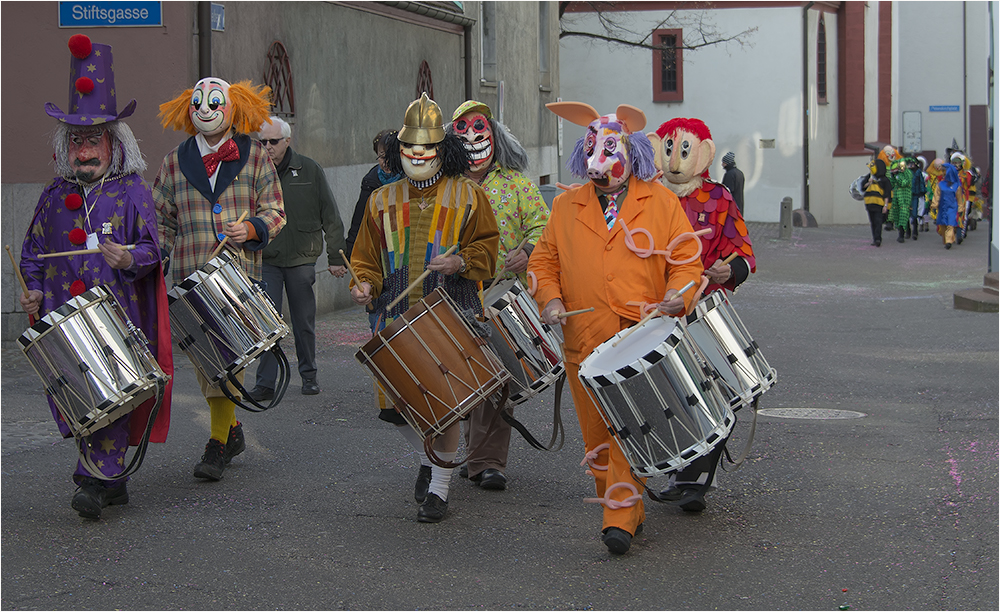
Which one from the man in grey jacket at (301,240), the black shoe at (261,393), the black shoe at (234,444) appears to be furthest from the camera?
the man in grey jacket at (301,240)

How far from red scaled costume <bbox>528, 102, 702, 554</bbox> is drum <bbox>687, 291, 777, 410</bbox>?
0.83 ft

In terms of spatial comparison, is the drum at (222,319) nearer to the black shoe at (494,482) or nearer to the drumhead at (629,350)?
the black shoe at (494,482)

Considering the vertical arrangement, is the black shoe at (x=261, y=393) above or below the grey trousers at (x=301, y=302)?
below

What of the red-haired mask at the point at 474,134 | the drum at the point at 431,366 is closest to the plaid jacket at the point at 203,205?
the red-haired mask at the point at 474,134

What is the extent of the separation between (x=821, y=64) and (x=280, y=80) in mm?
26600

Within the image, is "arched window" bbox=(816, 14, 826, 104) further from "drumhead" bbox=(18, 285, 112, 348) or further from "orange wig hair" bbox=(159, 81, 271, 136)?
"drumhead" bbox=(18, 285, 112, 348)

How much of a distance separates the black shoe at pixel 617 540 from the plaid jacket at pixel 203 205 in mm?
2443

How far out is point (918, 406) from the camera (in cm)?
812

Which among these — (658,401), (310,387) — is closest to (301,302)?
(310,387)

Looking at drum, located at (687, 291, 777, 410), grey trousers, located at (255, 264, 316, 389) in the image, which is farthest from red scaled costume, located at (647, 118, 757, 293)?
grey trousers, located at (255, 264, 316, 389)

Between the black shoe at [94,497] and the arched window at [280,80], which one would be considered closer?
the black shoe at [94,497]

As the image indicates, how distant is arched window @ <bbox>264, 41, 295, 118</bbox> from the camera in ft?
39.8

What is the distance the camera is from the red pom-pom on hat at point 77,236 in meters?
5.50

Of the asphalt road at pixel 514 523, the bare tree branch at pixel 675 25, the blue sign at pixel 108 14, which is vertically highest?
the bare tree branch at pixel 675 25
